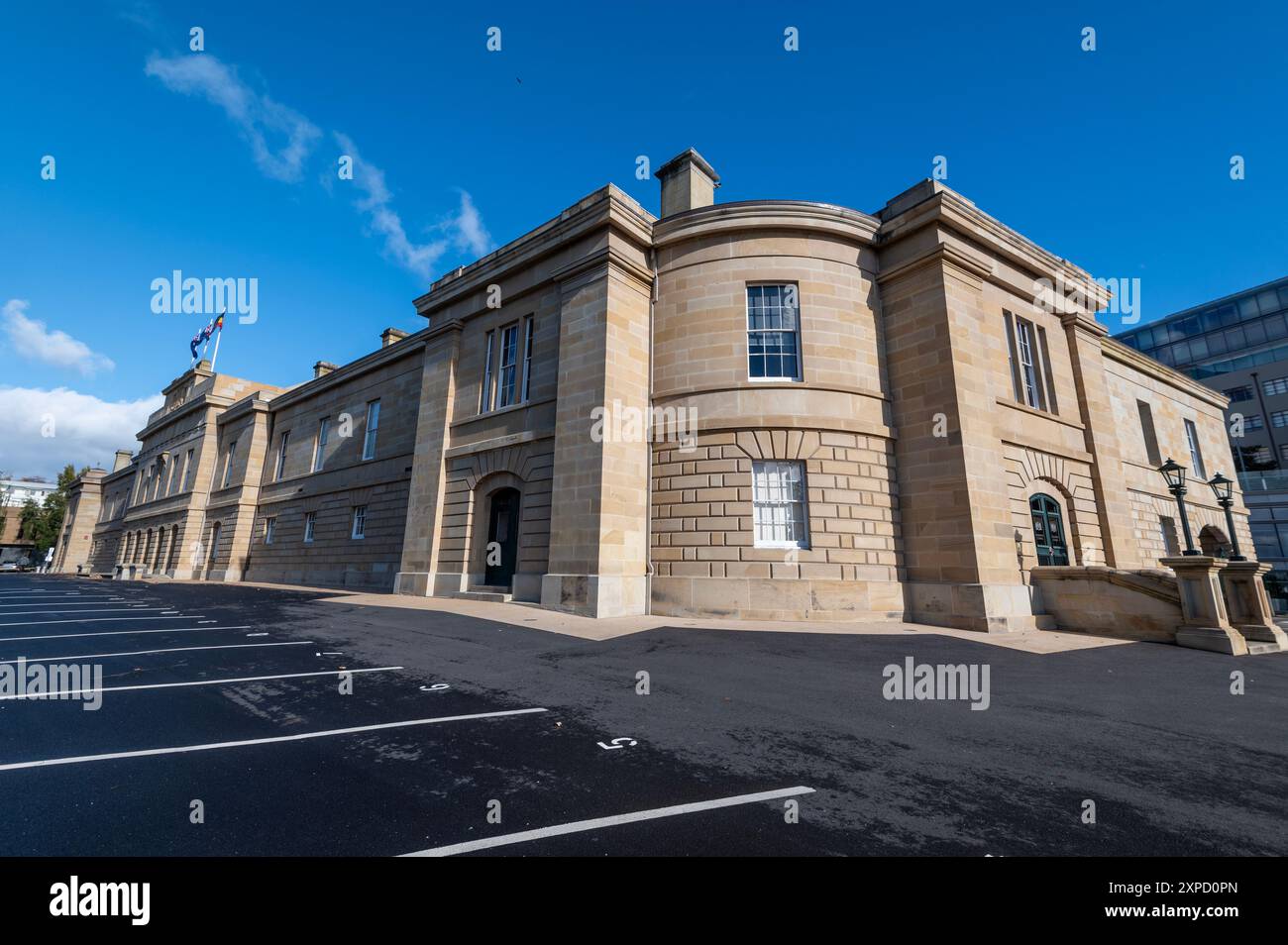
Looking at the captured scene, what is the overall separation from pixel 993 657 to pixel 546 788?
27.7ft

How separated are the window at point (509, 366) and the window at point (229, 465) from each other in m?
25.9

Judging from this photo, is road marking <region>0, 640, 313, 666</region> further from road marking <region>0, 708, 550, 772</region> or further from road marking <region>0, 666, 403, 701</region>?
road marking <region>0, 708, 550, 772</region>

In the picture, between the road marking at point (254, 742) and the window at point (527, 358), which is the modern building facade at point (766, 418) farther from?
the road marking at point (254, 742)

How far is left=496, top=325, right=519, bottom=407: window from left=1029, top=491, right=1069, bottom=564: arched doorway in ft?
51.8

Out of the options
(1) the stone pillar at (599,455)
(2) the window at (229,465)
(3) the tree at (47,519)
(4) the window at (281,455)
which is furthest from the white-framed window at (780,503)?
(3) the tree at (47,519)

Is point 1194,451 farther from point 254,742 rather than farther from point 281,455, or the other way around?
point 281,455

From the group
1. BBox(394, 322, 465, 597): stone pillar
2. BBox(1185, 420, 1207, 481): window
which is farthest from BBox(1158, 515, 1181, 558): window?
BBox(394, 322, 465, 597): stone pillar

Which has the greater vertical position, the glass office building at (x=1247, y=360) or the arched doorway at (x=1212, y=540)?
the glass office building at (x=1247, y=360)

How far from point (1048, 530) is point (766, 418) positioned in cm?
910

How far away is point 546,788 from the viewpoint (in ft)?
11.2

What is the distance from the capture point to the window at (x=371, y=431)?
23672 millimetres

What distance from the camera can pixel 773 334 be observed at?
14422 mm
